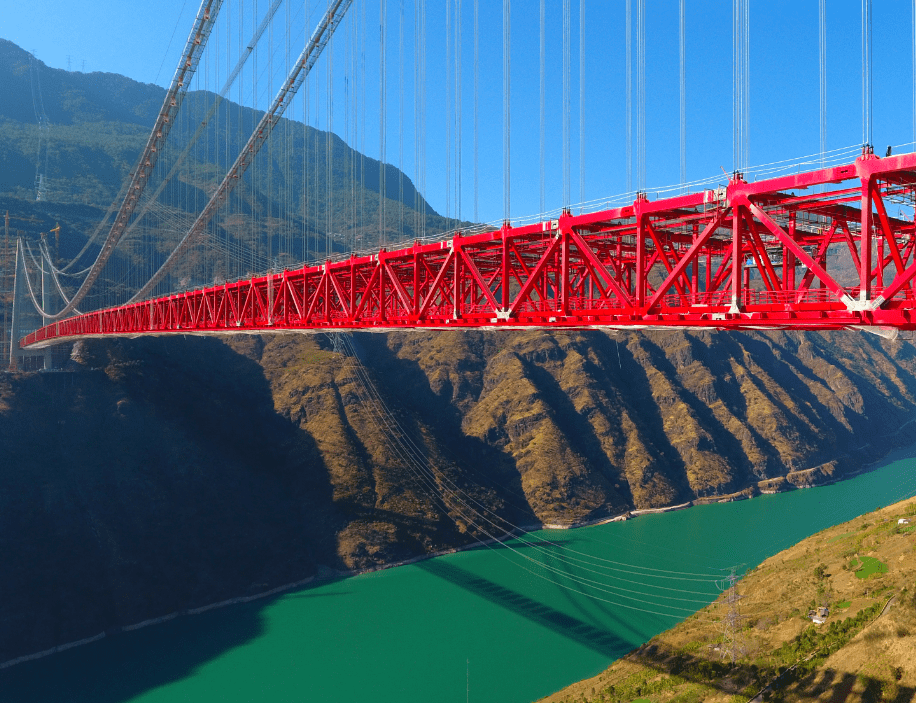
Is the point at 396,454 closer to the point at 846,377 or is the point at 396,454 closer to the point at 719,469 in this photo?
the point at 719,469

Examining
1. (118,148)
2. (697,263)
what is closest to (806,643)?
(697,263)

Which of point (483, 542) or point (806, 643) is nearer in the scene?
point (806, 643)

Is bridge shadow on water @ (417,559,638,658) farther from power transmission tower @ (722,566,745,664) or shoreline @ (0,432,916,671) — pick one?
power transmission tower @ (722,566,745,664)

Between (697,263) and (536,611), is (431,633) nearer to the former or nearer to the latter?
(536,611)

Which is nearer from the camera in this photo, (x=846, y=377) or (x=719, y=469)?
(x=719, y=469)

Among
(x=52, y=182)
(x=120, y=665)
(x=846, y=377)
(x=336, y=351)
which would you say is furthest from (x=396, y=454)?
(x=52, y=182)

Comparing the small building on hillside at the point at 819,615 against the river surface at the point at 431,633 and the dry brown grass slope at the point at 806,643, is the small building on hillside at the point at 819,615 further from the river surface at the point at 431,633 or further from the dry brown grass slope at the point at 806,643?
the river surface at the point at 431,633
